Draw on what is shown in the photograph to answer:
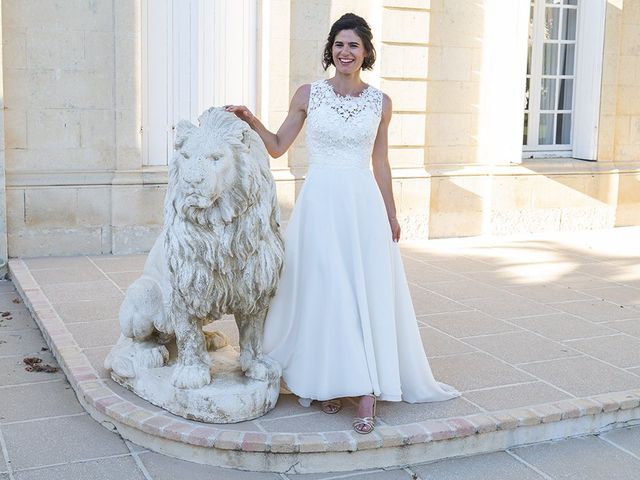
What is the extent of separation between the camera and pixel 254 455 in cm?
379

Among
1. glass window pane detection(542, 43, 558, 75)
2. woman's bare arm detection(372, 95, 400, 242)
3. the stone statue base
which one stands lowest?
the stone statue base

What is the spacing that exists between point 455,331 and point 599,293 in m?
1.82

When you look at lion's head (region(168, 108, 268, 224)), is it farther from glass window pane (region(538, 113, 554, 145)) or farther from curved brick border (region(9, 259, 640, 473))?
glass window pane (region(538, 113, 554, 145))

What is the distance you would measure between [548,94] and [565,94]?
0.23 m

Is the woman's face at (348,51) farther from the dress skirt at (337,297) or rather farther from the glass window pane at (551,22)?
the glass window pane at (551,22)

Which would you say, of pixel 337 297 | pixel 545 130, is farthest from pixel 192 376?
pixel 545 130

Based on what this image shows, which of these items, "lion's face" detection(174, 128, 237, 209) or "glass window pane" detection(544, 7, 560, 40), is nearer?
"lion's face" detection(174, 128, 237, 209)

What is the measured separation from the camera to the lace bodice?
13.8 feet

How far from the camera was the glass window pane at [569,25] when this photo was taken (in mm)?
10289

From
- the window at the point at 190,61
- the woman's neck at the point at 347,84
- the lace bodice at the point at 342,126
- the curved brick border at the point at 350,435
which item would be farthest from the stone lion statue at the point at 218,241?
the window at the point at 190,61

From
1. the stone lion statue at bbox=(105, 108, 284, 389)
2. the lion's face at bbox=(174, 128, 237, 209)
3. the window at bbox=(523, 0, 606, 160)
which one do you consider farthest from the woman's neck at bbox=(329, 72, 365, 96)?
Result: the window at bbox=(523, 0, 606, 160)

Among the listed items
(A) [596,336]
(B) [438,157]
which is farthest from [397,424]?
(B) [438,157]

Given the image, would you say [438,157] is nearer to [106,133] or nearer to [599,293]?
[599,293]

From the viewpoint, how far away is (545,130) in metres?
10.4
